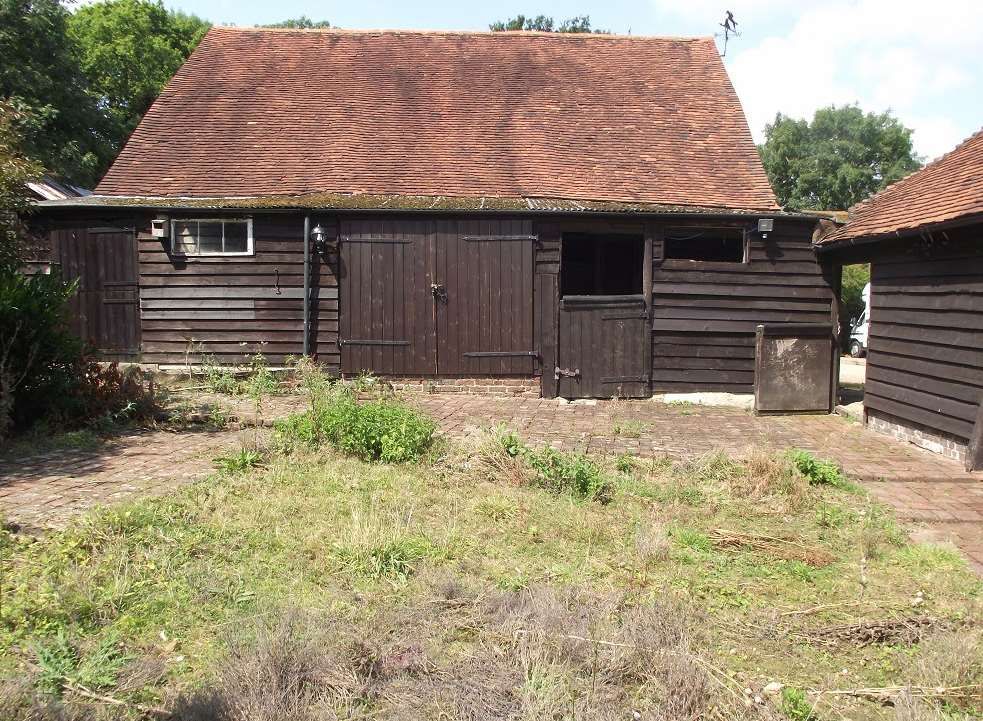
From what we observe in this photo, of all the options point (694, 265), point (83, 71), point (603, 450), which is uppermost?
point (83, 71)

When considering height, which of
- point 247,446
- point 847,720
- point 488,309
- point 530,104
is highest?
point 530,104

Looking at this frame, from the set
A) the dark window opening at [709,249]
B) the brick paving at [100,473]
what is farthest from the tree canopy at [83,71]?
the dark window opening at [709,249]

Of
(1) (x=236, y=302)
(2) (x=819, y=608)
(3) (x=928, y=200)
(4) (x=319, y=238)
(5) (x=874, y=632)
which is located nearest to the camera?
(5) (x=874, y=632)

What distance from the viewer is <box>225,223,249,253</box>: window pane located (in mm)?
11203

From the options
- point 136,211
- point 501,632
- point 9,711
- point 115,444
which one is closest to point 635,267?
point 136,211

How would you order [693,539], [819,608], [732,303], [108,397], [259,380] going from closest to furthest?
[819,608] < [693,539] < [108,397] < [259,380] < [732,303]

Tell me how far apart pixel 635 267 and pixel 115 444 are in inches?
419

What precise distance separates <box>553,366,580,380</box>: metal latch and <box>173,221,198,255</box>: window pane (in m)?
6.04

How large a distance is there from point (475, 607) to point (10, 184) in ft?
25.7

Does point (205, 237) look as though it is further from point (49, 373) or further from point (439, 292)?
point (49, 373)

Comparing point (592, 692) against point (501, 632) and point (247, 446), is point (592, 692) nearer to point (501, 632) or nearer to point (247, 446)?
point (501, 632)

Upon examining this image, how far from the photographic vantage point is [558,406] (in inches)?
415

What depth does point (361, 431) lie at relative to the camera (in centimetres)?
650

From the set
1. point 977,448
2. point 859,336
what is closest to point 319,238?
point 977,448
